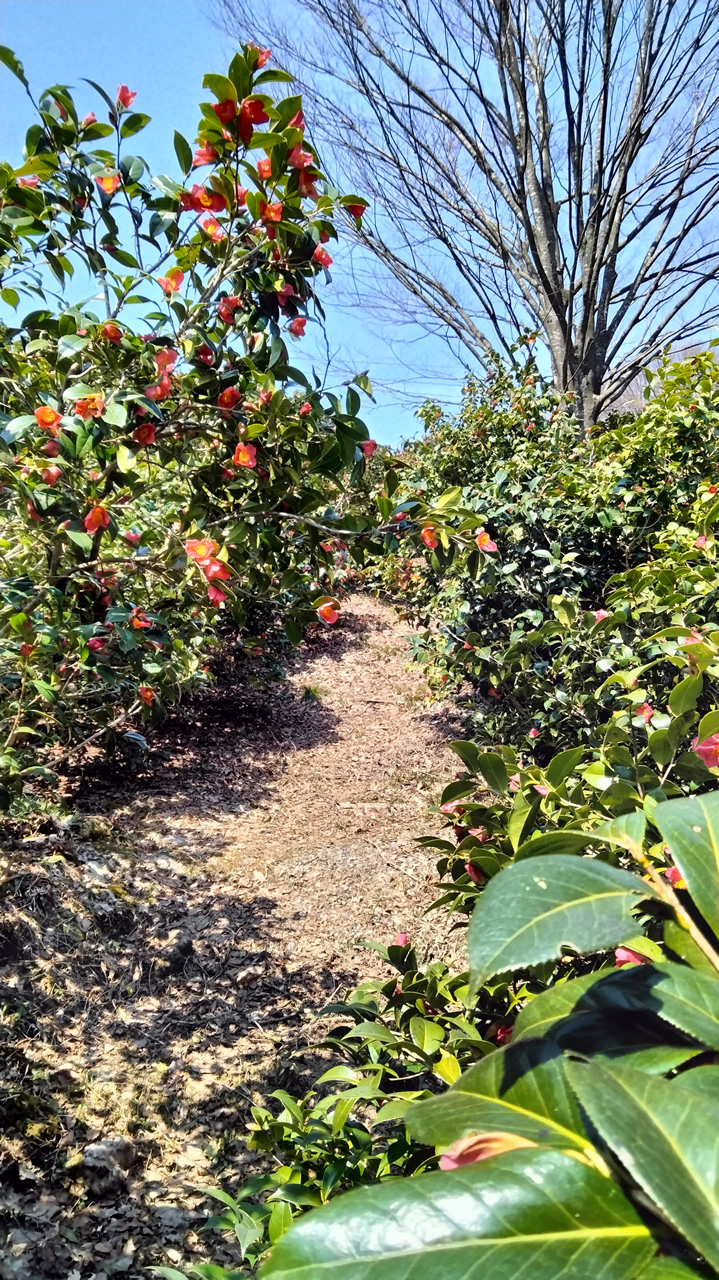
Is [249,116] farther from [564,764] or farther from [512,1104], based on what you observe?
[512,1104]

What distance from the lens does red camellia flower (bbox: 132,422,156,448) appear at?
1445mm

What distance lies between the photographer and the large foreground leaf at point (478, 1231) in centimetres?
29

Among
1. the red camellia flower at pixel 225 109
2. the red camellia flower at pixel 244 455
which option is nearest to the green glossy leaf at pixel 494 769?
the red camellia flower at pixel 244 455

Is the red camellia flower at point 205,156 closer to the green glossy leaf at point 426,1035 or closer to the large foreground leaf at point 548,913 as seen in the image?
the large foreground leaf at point 548,913

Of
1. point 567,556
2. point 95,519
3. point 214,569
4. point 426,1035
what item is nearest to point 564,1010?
point 426,1035

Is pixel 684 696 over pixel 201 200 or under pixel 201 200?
under

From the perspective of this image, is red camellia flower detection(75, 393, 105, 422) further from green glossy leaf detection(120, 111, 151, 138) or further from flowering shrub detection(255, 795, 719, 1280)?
flowering shrub detection(255, 795, 719, 1280)

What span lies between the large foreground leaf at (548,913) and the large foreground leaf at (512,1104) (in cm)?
8

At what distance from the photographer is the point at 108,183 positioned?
143 cm

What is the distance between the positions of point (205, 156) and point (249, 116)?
127 mm

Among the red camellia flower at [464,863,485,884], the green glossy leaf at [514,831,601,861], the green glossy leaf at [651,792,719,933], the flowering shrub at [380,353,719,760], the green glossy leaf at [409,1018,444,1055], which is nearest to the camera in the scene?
the green glossy leaf at [651,792,719,933]

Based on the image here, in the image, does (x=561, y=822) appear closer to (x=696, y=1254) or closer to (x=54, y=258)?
(x=696, y=1254)

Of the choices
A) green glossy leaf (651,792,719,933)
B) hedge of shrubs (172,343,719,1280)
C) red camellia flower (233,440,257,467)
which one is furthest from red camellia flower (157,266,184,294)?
green glossy leaf (651,792,719,933)

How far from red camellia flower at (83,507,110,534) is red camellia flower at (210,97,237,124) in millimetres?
839
